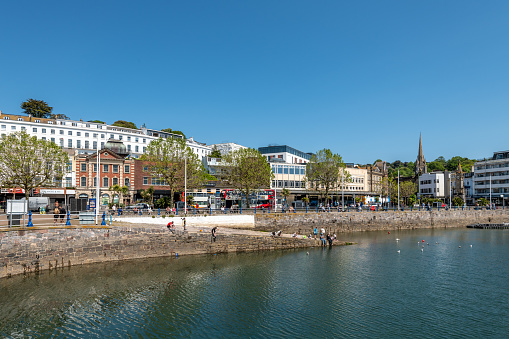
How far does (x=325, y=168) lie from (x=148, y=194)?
123 feet

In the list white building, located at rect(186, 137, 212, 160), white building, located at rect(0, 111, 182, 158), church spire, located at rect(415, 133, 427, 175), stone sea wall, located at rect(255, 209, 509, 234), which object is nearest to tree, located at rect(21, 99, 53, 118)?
white building, located at rect(0, 111, 182, 158)

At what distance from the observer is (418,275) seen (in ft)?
104

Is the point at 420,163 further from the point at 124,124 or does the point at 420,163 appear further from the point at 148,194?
the point at 148,194

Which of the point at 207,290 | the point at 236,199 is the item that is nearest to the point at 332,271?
the point at 207,290

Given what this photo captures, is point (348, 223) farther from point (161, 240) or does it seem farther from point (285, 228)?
point (161, 240)

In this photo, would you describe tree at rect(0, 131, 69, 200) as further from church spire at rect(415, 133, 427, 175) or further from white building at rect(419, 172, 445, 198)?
church spire at rect(415, 133, 427, 175)

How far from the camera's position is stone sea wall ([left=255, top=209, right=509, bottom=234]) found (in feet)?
189

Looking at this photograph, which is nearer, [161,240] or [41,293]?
[41,293]

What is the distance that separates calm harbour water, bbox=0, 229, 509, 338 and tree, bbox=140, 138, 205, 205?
21412 millimetres

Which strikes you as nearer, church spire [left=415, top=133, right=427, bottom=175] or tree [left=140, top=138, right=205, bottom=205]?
tree [left=140, top=138, right=205, bottom=205]

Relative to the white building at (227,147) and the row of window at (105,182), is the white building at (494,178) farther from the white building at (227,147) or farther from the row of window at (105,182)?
the row of window at (105,182)

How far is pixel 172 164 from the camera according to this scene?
5572 centimetres

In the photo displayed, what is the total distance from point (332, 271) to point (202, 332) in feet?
55.2

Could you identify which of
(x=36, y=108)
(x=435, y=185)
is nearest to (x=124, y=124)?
(x=36, y=108)
